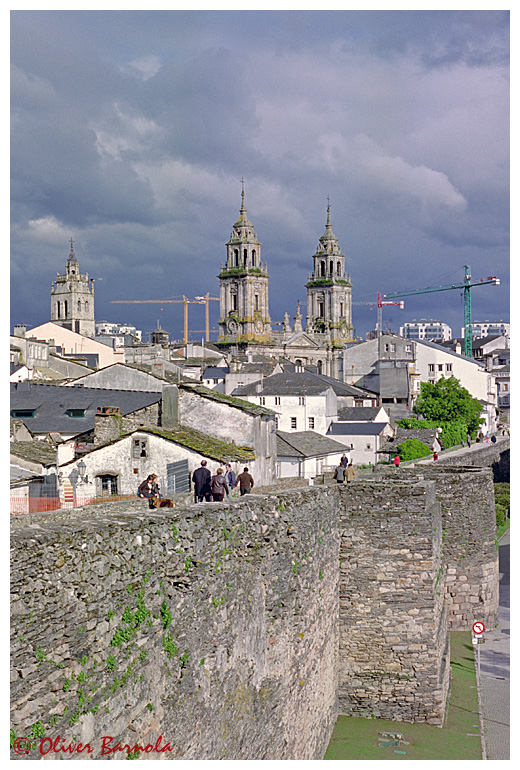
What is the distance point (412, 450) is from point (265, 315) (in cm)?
12287

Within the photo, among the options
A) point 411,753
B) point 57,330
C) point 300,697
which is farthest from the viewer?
point 57,330

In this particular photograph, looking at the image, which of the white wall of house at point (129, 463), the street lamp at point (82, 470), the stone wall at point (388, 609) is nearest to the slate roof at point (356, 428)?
the white wall of house at point (129, 463)

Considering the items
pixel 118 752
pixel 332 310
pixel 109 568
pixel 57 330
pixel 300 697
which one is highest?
pixel 332 310

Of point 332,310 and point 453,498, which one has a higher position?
point 332,310

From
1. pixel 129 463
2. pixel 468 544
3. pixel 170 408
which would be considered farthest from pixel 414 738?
pixel 170 408

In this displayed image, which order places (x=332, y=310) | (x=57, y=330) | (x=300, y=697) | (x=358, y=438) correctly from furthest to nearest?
(x=332, y=310), (x=57, y=330), (x=358, y=438), (x=300, y=697)

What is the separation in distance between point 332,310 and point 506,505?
473 feet

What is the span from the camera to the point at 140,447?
A: 21125 mm

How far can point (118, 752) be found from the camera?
788 cm

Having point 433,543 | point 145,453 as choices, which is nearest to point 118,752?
point 433,543

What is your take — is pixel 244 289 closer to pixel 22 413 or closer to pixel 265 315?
pixel 265 315

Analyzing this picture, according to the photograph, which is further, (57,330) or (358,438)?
(57,330)

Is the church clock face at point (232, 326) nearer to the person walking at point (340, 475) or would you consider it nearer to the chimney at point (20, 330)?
the chimney at point (20, 330)

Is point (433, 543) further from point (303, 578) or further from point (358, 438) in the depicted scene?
point (358, 438)
